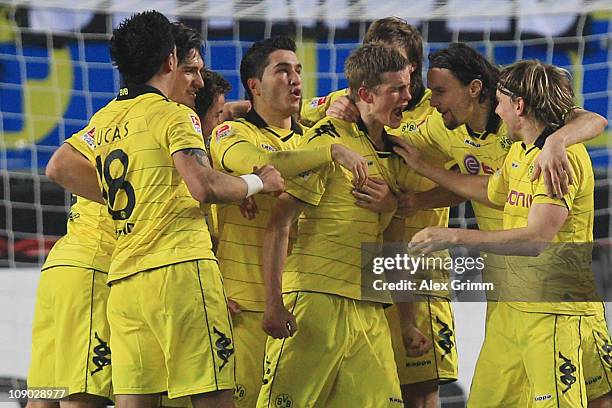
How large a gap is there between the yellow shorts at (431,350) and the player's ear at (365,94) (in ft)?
3.30

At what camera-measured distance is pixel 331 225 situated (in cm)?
486

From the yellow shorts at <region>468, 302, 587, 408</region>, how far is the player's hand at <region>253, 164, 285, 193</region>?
1116mm

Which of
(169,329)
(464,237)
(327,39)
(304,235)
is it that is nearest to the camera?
Answer: (169,329)

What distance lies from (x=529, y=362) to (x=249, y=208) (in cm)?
135

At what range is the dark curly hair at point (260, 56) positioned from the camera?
5219 millimetres


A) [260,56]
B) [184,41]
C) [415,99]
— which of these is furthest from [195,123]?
[415,99]

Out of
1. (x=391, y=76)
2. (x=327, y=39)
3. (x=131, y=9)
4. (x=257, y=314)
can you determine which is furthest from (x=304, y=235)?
(x=327, y=39)

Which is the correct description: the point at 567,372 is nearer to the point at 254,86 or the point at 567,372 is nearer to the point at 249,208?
the point at 249,208

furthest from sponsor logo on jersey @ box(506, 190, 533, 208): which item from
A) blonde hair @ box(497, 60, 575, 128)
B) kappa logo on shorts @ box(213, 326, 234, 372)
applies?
kappa logo on shorts @ box(213, 326, 234, 372)

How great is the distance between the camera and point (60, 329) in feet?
16.1

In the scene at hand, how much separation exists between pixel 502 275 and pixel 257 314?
1.07 m

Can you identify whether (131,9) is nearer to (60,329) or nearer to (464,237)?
(60,329)

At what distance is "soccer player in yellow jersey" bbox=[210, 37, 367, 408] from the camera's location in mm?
5023

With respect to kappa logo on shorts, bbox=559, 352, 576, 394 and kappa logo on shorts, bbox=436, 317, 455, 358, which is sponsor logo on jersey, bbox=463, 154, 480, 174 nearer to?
kappa logo on shorts, bbox=436, 317, 455, 358
